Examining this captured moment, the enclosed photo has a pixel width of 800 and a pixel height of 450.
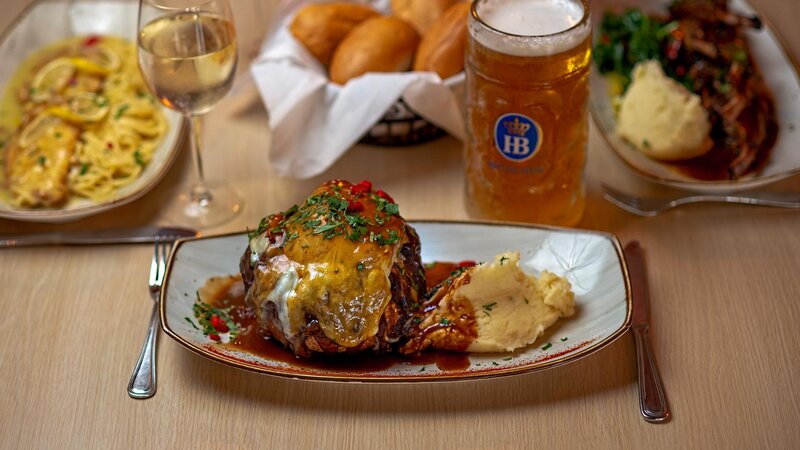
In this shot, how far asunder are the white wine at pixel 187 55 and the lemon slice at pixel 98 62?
0.77 m

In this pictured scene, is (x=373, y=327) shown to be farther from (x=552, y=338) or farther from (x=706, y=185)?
(x=706, y=185)

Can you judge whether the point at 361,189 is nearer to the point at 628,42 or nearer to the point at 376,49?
the point at 376,49

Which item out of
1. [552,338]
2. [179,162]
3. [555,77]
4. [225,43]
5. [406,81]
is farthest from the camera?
[179,162]

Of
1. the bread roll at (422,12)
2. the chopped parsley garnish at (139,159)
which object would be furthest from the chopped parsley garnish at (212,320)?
the bread roll at (422,12)

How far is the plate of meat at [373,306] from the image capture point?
6.21 feet

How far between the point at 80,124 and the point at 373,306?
1454mm

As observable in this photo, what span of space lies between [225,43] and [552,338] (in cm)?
117

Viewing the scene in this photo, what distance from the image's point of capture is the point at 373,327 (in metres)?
1.90

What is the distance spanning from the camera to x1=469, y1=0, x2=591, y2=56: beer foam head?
214cm

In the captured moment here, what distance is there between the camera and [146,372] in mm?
2080

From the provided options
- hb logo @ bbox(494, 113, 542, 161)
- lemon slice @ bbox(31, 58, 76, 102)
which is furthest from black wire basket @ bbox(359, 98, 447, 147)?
lemon slice @ bbox(31, 58, 76, 102)

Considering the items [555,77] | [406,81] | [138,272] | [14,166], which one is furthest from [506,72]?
[14,166]

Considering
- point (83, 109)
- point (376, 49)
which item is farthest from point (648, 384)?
point (83, 109)

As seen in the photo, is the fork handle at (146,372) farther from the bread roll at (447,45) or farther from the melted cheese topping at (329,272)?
the bread roll at (447,45)
